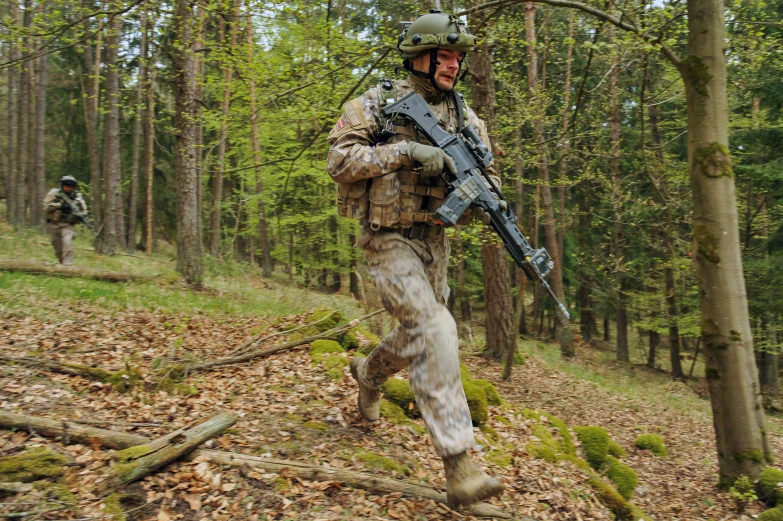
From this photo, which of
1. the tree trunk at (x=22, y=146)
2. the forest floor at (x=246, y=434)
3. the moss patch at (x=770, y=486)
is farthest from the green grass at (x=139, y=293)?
the moss patch at (x=770, y=486)

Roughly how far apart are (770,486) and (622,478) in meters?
1.47

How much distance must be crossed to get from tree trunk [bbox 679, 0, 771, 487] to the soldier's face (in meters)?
3.63

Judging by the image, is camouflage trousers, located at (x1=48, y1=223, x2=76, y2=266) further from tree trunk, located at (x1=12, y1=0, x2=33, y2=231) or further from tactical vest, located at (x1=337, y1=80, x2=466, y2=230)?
tactical vest, located at (x1=337, y1=80, x2=466, y2=230)

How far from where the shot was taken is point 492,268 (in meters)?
11.4

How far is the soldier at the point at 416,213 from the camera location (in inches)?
136

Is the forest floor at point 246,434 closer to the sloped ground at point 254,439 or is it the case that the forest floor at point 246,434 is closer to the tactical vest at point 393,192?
the sloped ground at point 254,439

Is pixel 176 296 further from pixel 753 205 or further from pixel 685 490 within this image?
pixel 753 205

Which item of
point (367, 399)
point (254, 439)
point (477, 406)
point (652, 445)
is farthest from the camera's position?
point (652, 445)

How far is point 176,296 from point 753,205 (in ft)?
58.3

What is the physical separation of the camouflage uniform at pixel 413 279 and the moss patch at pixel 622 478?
12.4 feet

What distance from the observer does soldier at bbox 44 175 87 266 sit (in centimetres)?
1237

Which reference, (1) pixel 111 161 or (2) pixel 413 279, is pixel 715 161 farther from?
(1) pixel 111 161

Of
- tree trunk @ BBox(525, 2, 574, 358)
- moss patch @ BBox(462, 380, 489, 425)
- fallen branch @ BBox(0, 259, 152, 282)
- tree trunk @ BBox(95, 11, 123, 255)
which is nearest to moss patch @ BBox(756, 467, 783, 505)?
moss patch @ BBox(462, 380, 489, 425)

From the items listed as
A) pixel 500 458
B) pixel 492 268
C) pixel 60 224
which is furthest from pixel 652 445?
pixel 60 224
